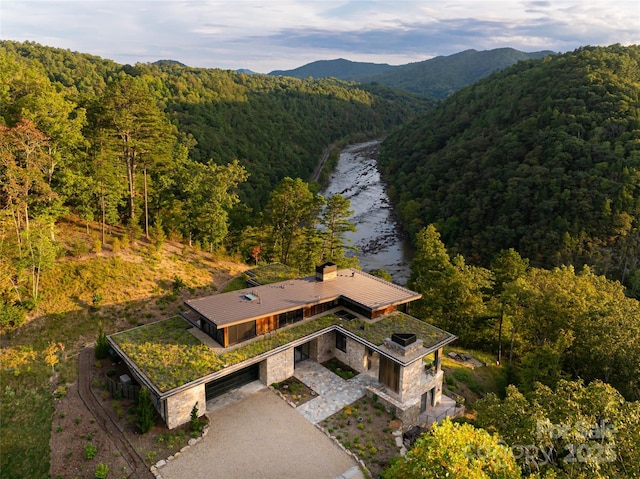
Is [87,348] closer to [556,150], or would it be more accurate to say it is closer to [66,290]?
[66,290]

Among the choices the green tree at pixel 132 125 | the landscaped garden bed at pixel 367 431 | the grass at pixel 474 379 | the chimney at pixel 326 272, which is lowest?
the grass at pixel 474 379

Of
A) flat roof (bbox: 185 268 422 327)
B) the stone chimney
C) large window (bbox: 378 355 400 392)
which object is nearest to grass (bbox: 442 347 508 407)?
large window (bbox: 378 355 400 392)

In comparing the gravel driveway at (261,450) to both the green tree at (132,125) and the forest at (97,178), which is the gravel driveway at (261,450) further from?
the green tree at (132,125)

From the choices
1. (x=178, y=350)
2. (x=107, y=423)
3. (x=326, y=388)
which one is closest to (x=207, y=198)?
(x=178, y=350)

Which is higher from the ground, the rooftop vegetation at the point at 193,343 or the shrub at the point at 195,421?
the rooftop vegetation at the point at 193,343

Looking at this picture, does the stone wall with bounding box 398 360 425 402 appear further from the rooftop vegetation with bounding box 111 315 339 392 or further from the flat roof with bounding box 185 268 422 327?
the rooftop vegetation with bounding box 111 315 339 392

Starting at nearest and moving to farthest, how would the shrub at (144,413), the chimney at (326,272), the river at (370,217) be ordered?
the shrub at (144,413), the chimney at (326,272), the river at (370,217)

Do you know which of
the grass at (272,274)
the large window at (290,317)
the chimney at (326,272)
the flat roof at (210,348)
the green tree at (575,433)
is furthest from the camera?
the grass at (272,274)

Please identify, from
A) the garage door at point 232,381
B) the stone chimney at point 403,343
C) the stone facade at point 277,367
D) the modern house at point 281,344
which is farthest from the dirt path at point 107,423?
the stone chimney at point 403,343
